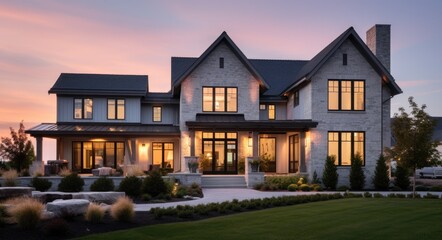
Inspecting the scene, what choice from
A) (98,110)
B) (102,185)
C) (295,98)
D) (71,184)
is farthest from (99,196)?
(295,98)

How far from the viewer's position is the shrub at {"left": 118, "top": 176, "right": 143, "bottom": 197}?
19.6 meters

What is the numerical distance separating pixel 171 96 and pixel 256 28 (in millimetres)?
9274

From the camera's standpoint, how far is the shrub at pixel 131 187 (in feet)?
64.2

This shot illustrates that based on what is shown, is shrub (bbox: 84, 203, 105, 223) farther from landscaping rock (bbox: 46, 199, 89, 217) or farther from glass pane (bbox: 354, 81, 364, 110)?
glass pane (bbox: 354, 81, 364, 110)

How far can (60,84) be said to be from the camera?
104 feet

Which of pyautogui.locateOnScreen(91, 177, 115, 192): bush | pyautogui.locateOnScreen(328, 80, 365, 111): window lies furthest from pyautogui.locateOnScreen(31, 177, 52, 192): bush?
pyautogui.locateOnScreen(328, 80, 365, 111): window

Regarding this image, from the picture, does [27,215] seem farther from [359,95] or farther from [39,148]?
[359,95]

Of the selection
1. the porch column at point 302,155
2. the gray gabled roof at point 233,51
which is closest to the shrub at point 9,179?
the gray gabled roof at point 233,51

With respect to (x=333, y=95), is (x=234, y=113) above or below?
below

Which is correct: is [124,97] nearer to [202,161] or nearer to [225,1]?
[202,161]

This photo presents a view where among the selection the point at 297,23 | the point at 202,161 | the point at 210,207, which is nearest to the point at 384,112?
the point at 297,23

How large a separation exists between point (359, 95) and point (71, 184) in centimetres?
1828

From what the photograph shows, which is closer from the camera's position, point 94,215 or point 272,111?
point 94,215

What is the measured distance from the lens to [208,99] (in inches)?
1153
